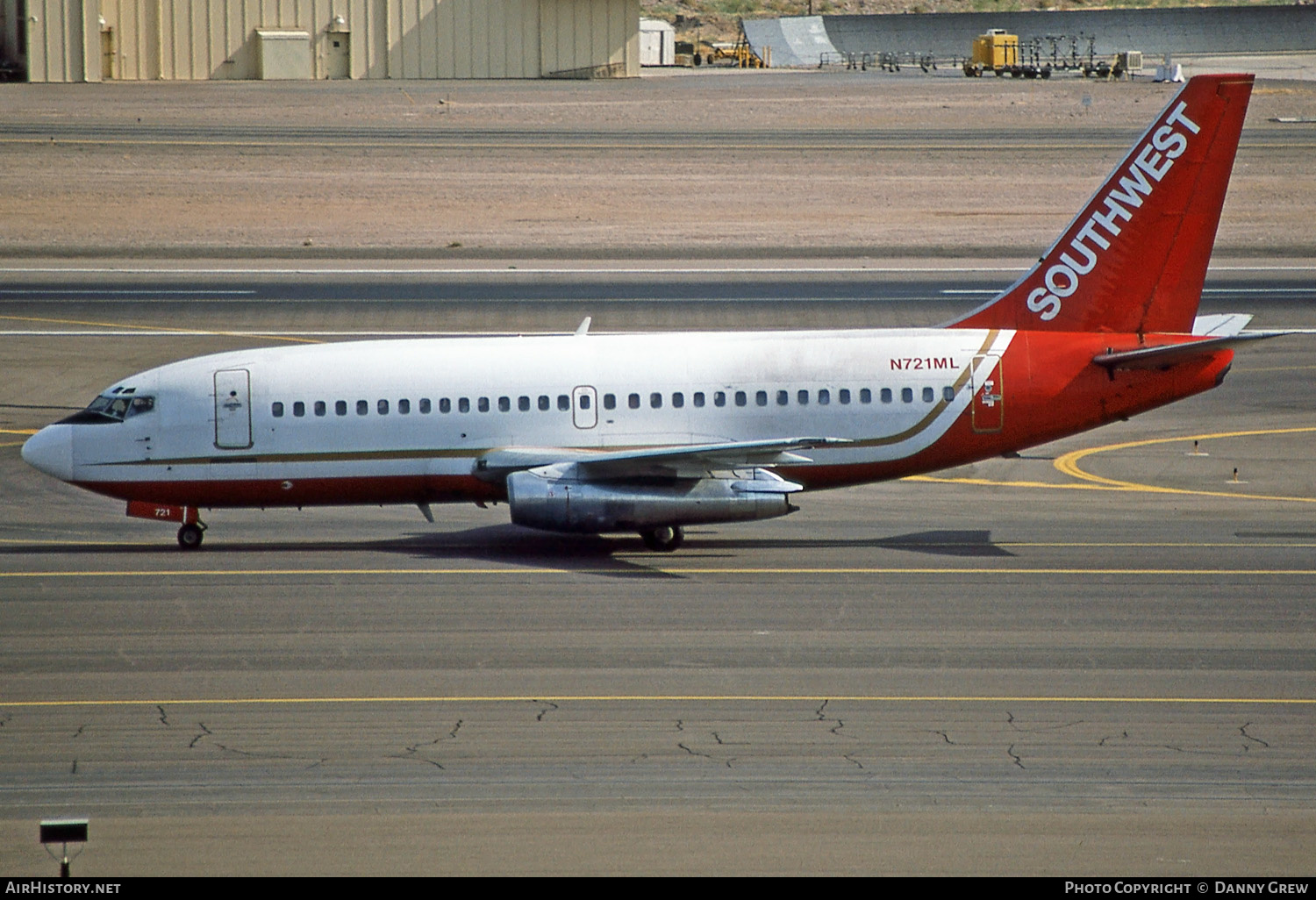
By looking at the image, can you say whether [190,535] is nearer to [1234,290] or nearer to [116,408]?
[116,408]

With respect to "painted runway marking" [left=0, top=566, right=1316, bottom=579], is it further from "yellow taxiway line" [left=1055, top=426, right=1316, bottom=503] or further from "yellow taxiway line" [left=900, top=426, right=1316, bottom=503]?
"yellow taxiway line" [left=1055, top=426, right=1316, bottom=503]

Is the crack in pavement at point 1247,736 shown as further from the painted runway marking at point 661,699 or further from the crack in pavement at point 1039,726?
the crack in pavement at point 1039,726

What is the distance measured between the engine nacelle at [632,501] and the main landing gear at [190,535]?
5798 millimetres

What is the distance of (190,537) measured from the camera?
28281mm

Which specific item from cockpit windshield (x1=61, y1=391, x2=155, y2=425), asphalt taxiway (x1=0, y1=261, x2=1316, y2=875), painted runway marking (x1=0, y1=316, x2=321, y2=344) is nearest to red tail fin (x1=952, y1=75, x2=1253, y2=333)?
asphalt taxiway (x1=0, y1=261, x2=1316, y2=875)

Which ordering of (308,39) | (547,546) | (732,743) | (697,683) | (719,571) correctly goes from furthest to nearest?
(308,39)
(547,546)
(719,571)
(697,683)
(732,743)

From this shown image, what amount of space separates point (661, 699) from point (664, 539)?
8257mm

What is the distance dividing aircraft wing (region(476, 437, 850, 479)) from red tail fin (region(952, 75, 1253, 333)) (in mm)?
5242

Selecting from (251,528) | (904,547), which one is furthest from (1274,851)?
(251,528)

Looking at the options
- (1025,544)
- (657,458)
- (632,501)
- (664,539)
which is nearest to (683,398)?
(657,458)

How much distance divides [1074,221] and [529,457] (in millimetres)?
11136

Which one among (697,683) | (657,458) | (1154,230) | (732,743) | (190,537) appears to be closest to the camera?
(732,743)

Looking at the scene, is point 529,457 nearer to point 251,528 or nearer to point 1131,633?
point 251,528

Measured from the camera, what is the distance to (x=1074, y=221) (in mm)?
29703
